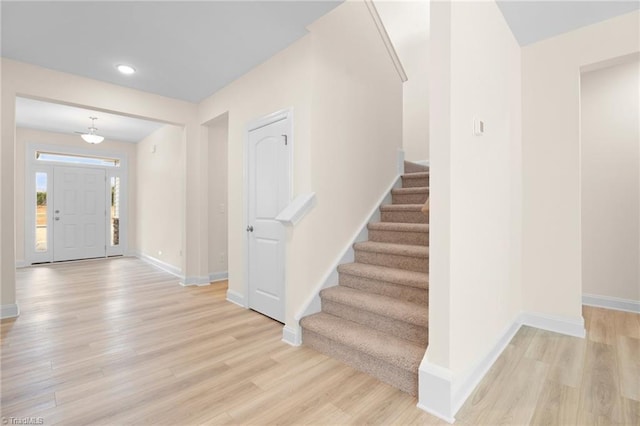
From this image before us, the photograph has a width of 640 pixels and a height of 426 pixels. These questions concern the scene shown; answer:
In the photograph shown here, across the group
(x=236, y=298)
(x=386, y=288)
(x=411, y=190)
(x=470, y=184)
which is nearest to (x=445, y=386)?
(x=386, y=288)

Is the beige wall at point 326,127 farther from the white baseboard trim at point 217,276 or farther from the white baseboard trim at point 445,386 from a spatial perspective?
the white baseboard trim at point 445,386

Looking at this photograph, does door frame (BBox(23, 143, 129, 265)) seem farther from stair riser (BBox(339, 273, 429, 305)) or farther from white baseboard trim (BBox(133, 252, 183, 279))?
stair riser (BBox(339, 273, 429, 305))

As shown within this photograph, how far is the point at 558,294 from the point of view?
8.96 feet

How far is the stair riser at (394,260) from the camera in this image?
8.68 feet

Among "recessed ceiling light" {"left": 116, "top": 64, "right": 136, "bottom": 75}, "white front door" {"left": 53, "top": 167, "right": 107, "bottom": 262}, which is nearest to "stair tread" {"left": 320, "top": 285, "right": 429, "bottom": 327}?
"recessed ceiling light" {"left": 116, "top": 64, "right": 136, "bottom": 75}

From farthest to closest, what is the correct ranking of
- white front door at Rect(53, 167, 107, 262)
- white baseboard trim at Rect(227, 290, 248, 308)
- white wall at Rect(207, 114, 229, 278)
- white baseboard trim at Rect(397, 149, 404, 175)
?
white front door at Rect(53, 167, 107, 262)
white wall at Rect(207, 114, 229, 278)
white baseboard trim at Rect(397, 149, 404, 175)
white baseboard trim at Rect(227, 290, 248, 308)

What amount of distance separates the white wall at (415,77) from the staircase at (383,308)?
2.23 meters

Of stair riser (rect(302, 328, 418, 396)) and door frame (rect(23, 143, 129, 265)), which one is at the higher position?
door frame (rect(23, 143, 129, 265))

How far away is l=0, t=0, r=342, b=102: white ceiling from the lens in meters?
2.42

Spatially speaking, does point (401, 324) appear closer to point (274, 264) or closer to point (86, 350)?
point (274, 264)

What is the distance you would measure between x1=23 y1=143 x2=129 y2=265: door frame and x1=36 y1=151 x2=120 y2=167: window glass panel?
7 centimetres

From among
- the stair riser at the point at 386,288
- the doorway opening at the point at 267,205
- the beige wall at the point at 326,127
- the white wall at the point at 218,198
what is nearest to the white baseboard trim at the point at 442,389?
the stair riser at the point at 386,288

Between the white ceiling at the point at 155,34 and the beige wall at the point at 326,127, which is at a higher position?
the white ceiling at the point at 155,34

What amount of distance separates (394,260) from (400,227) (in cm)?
39
